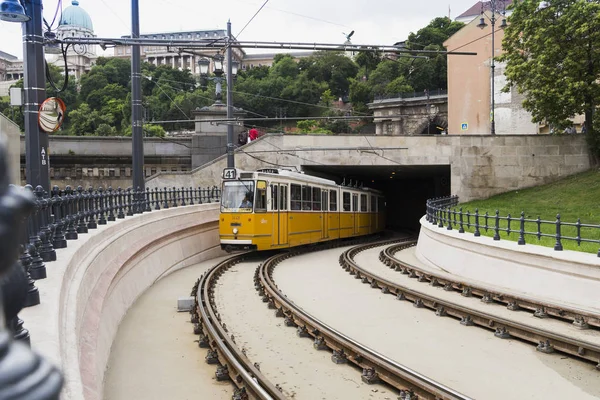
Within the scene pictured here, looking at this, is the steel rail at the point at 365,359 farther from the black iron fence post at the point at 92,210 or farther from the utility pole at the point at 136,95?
the utility pole at the point at 136,95

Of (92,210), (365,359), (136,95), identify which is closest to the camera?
(365,359)

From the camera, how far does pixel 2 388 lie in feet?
3.93

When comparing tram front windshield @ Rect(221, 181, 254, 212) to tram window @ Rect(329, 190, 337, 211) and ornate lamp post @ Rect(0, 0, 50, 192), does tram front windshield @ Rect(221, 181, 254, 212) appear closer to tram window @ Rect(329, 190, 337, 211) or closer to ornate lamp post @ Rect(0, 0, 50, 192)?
tram window @ Rect(329, 190, 337, 211)

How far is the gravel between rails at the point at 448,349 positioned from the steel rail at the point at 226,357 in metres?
2.18

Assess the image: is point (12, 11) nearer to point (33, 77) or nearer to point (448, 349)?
point (33, 77)

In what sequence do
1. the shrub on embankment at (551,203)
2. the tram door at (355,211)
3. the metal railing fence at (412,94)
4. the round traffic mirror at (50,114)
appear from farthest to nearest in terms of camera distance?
the metal railing fence at (412,94) < the tram door at (355,211) < the shrub on embankment at (551,203) < the round traffic mirror at (50,114)

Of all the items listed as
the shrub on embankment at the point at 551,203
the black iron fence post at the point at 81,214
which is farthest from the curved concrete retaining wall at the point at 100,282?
the shrub on embankment at the point at 551,203

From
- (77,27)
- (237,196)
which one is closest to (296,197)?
(237,196)

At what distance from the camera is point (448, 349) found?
9695mm

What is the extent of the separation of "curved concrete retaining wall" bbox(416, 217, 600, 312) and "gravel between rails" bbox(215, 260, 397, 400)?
5602mm

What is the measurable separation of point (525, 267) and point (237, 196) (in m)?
10.9

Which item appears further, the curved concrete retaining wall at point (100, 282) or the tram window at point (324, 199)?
the tram window at point (324, 199)

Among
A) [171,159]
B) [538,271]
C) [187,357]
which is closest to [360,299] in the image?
[538,271]

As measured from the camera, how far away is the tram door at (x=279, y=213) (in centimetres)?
2227
